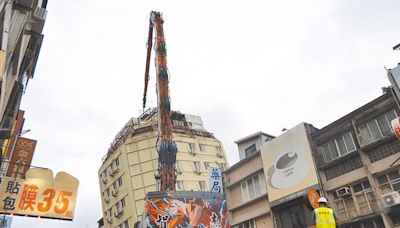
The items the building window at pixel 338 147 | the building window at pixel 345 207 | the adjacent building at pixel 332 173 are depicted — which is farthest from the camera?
the building window at pixel 338 147

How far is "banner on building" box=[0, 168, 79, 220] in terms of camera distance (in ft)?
41.2

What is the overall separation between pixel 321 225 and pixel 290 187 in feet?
48.6

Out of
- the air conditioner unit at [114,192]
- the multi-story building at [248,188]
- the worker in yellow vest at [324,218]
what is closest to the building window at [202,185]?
the air conditioner unit at [114,192]

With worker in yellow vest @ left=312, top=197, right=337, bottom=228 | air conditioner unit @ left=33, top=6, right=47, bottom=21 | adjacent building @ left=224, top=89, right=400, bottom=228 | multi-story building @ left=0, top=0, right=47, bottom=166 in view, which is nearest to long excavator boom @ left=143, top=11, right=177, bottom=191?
adjacent building @ left=224, top=89, right=400, bottom=228

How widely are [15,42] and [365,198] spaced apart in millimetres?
18249

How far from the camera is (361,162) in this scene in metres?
18.8

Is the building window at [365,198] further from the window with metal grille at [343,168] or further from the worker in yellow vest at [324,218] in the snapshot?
the worker in yellow vest at [324,218]

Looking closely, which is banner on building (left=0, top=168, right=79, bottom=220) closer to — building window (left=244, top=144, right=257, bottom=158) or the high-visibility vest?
the high-visibility vest

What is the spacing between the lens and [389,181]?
1748 cm

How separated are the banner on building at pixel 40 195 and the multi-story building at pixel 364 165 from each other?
1451cm

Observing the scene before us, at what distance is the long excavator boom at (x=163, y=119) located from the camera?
24844 millimetres

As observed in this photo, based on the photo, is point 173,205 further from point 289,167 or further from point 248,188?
point 289,167

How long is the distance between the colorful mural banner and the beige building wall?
3.35m

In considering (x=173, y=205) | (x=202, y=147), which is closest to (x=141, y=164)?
(x=202, y=147)
